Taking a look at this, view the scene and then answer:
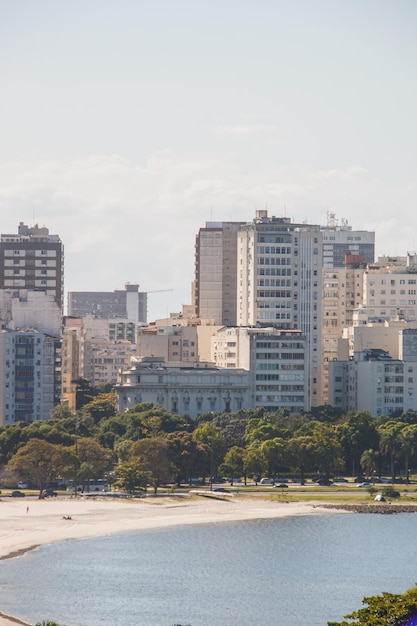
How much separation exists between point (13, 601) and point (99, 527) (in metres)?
46.4

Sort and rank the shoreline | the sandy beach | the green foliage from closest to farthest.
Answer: the green foliage → the shoreline → the sandy beach

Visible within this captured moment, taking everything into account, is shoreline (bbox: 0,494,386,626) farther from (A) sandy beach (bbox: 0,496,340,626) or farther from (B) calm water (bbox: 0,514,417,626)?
(B) calm water (bbox: 0,514,417,626)

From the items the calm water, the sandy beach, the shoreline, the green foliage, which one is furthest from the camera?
the sandy beach

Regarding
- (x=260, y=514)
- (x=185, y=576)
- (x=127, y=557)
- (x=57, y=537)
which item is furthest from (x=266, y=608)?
(x=260, y=514)

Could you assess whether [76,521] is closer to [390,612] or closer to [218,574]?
[218,574]

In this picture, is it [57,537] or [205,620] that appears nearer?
[205,620]

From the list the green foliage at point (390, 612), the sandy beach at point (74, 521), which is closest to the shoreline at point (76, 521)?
the sandy beach at point (74, 521)

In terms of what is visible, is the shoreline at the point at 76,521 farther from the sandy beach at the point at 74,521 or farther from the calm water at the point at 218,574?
the calm water at the point at 218,574

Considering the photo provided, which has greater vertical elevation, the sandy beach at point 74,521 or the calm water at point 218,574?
the sandy beach at point 74,521

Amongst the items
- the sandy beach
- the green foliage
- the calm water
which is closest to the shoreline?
the sandy beach

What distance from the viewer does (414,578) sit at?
16100cm

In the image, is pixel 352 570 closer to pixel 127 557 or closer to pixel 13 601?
pixel 127 557

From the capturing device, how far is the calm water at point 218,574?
459 ft

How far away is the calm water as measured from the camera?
459 feet
